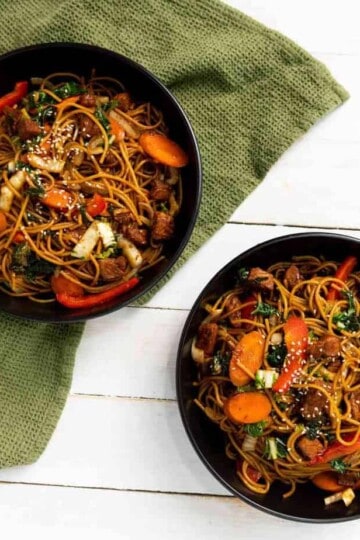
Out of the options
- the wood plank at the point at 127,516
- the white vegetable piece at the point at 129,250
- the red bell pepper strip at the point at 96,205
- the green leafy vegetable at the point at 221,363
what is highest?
the red bell pepper strip at the point at 96,205

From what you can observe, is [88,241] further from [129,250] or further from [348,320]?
[348,320]

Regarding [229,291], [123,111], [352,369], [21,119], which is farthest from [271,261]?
[21,119]

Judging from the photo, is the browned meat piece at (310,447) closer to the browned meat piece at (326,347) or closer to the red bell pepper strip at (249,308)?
the browned meat piece at (326,347)

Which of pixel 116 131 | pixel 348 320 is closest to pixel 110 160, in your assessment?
pixel 116 131

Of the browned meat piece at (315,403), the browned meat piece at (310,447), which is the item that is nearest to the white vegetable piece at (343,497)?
the browned meat piece at (310,447)

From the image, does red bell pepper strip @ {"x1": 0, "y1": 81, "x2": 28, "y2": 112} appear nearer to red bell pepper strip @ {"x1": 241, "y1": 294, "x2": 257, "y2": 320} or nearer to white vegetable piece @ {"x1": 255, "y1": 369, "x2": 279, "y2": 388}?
red bell pepper strip @ {"x1": 241, "y1": 294, "x2": 257, "y2": 320}
